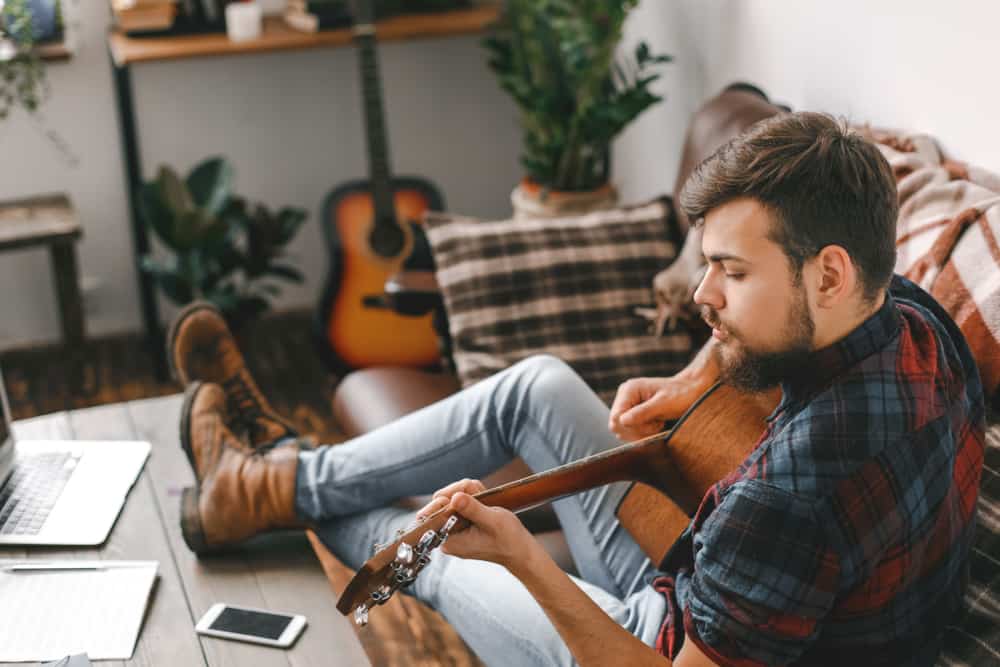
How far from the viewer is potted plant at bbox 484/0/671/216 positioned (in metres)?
2.68

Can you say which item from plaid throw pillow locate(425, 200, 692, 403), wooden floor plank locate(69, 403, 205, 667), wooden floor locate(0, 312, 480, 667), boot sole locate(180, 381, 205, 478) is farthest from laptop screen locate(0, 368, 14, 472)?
wooden floor locate(0, 312, 480, 667)

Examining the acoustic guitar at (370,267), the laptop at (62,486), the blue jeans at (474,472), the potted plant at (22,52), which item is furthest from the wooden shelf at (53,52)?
the blue jeans at (474,472)

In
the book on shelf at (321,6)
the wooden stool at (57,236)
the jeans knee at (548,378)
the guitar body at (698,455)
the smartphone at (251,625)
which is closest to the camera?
the guitar body at (698,455)

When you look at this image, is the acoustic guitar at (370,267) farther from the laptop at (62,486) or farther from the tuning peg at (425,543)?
the tuning peg at (425,543)

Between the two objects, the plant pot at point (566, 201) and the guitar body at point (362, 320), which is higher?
the plant pot at point (566, 201)

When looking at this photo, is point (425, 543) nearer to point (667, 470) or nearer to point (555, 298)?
point (667, 470)

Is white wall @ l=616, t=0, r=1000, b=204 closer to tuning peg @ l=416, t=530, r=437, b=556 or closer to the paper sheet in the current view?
tuning peg @ l=416, t=530, r=437, b=556

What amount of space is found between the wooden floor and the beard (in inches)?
70.1

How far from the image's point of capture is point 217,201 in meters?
2.97

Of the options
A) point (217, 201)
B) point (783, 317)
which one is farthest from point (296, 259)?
point (783, 317)

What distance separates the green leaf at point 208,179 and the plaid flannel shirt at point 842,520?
2.10 metres

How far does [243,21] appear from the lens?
2996 millimetres

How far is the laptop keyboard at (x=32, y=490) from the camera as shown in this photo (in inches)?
67.0

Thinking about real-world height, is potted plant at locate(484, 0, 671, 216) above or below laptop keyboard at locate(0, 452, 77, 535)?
above
